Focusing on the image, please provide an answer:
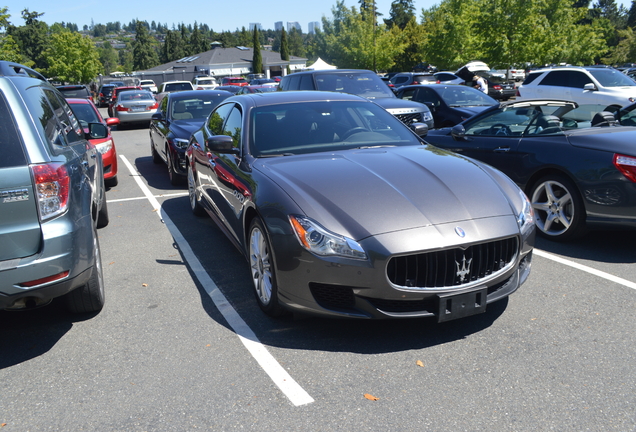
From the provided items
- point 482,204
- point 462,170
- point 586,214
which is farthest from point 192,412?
point 586,214

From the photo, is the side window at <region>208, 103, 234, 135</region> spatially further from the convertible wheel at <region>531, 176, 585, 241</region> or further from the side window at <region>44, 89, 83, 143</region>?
the convertible wheel at <region>531, 176, 585, 241</region>

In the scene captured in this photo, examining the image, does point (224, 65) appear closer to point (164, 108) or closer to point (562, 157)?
point (164, 108)

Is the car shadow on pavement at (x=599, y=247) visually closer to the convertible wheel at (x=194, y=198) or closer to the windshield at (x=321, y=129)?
the windshield at (x=321, y=129)

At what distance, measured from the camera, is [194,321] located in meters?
4.15

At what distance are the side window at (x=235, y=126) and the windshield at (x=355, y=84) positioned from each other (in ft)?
21.5

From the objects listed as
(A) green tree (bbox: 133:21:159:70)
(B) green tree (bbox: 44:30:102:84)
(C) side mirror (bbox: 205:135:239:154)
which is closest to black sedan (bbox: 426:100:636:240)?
(C) side mirror (bbox: 205:135:239:154)

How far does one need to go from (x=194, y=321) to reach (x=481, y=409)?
85.4 inches

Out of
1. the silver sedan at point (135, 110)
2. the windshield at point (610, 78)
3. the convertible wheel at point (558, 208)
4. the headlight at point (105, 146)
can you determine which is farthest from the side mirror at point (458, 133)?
the silver sedan at point (135, 110)

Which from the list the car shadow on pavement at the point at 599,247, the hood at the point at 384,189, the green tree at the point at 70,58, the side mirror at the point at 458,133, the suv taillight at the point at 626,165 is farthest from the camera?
the green tree at the point at 70,58

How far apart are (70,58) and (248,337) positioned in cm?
6657

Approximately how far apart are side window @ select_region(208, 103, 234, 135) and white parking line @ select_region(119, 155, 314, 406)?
1294 mm

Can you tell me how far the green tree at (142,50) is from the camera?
12475cm

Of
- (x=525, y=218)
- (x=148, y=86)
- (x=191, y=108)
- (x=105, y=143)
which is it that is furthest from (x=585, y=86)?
(x=148, y=86)

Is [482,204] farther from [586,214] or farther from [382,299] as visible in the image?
[586,214]
